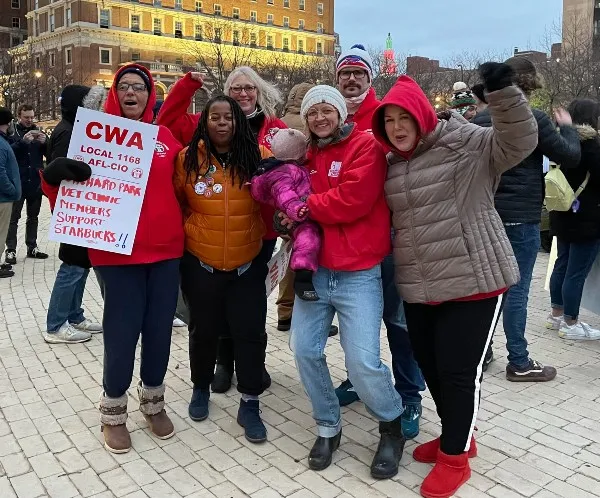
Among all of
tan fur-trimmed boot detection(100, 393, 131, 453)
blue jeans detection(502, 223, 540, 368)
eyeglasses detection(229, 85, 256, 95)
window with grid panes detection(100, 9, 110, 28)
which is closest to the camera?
tan fur-trimmed boot detection(100, 393, 131, 453)

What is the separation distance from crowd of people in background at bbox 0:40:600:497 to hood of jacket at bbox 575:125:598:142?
0.78 meters

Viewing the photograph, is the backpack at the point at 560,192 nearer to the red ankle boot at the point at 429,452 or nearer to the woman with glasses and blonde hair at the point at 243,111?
the woman with glasses and blonde hair at the point at 243,111

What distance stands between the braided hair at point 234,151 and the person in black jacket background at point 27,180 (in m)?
6.28

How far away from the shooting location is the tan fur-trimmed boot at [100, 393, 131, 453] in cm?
361

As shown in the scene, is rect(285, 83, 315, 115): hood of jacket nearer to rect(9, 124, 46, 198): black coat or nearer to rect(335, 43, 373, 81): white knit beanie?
rect(335, 43, 373, 81): white knit beanie

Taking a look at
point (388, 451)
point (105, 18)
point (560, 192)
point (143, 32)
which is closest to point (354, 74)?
point (388, 451)

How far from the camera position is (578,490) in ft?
10.2

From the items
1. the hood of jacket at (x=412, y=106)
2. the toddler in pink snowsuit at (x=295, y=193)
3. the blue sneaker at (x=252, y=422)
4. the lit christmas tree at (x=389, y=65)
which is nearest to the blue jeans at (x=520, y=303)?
the hood of jacket at (x=412, y=106)

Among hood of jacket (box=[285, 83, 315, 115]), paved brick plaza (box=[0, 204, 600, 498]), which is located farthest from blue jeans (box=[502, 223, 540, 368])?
hood of jacket (box=[285, 83, 315, 115])

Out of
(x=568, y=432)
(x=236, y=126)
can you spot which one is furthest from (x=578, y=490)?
(x=236, y=126)

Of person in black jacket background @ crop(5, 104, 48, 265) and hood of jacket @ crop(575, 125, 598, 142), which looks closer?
hood of jacket @ crop(575, 125, 598, 142)

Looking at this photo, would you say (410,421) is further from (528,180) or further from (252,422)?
(528,180)

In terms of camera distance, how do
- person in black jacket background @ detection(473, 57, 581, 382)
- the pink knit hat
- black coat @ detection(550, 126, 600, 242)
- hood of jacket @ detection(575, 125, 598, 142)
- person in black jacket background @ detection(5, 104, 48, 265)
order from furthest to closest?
person in black jacket background @ detection(5, 104, 48, 265)
black coat @ detection(550, 126, 600, 242)
hood of jacket @ detection(575, 125, 598, 142)
person in black jacket background @ detection(473, 57, 581, 382)
the pink knit hat

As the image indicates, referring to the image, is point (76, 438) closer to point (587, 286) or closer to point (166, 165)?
point (166, 165)
